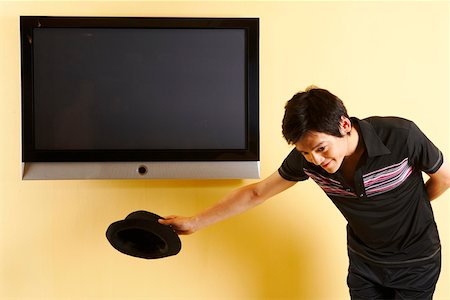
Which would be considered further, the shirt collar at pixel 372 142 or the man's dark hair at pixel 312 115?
the shirt collar at pixel 372 142

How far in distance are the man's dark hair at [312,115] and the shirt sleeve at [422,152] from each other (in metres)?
0.25

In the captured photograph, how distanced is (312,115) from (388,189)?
→ 1.25 ft

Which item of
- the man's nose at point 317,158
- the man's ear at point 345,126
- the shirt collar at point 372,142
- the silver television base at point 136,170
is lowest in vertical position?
the silver television base at point 136,170

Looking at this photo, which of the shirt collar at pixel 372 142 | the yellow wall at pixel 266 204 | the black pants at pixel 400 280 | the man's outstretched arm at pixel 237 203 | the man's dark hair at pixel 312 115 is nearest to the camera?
the man's dark hair at pixel 312 115

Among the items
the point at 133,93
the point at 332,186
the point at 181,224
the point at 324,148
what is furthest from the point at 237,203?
the point at 133,93

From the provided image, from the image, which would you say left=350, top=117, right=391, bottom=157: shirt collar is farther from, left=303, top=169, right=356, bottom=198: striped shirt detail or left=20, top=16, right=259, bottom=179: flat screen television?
left=20, top=16, right=259, bottom=179: flat screen television

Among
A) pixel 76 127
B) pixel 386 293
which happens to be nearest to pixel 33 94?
pixel 76 127

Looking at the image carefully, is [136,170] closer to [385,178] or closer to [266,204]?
[266,204]

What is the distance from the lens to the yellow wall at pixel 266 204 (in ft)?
6.90

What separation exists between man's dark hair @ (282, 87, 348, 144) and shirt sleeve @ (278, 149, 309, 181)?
9.0 inches

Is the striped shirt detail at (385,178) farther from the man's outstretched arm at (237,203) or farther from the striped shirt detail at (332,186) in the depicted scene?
the man's outstretched arm at (237,203)

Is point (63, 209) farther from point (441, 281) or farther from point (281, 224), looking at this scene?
point (441, 281)

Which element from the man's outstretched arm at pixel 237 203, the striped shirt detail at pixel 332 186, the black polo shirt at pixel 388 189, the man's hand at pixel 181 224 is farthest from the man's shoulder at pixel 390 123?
the man's hand at pixel 181 224

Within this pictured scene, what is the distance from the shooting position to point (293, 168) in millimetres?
1712
